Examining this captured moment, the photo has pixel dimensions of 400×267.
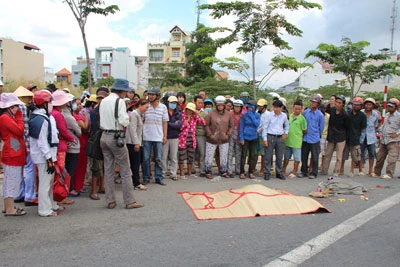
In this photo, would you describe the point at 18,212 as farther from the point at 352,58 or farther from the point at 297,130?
the point at 352,58

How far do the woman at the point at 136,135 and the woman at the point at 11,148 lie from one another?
1980mm

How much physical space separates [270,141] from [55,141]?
4995mm

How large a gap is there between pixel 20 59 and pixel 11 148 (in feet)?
197

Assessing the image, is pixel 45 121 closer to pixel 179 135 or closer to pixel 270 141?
pixel 179 135

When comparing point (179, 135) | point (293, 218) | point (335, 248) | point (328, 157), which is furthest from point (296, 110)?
point (335, 248)

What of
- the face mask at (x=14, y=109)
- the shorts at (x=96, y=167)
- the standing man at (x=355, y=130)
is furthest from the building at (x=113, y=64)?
the face mask at (x=14, y=109)

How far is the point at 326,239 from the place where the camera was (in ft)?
14.6

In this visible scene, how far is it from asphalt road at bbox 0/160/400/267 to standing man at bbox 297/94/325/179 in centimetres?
271

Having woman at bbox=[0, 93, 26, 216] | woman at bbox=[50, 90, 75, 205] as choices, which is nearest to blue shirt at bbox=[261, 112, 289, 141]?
woman at bbox=[50, 90, 75, 205]

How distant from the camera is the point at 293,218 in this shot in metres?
5.30

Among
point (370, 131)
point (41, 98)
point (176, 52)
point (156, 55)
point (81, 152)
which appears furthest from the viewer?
point (156, 55)

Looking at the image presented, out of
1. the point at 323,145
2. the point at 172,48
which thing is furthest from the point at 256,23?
the point at 172,48

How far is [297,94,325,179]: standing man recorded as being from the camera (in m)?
8.62

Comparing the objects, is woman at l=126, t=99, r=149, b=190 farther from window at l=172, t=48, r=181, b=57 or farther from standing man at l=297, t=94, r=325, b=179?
window at l=172, t=48, r=181, b=57
